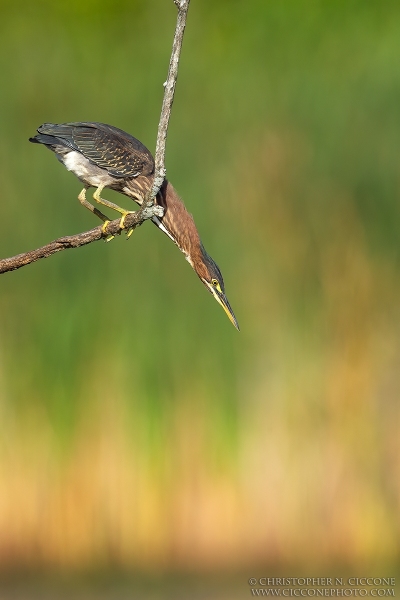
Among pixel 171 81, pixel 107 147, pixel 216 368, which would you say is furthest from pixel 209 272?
pixel 216 368

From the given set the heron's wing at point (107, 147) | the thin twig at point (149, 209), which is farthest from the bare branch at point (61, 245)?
the heron's wing at point (107, 147)

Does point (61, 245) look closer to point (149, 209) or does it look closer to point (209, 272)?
point (149, 209)

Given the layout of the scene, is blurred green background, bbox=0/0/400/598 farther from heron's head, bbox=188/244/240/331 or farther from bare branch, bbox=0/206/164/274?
bare branch, bbox=0/206/164/274

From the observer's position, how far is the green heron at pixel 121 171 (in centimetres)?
335

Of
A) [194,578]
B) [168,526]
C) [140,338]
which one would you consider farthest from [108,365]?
[194,578]

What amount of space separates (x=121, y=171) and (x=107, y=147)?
12 centimetres

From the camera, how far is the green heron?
3354 mm

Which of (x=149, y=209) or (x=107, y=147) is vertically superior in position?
(x=107, y=147)

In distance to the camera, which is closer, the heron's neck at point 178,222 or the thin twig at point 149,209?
the thin twig at point 149,209

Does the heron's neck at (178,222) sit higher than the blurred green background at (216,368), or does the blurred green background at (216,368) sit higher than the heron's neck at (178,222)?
the heron's neck at (178,222)

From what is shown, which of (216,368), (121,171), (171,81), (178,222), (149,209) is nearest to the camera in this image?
(171,81)

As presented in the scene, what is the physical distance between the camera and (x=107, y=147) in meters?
3.53

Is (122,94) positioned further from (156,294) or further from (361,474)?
(361,474)

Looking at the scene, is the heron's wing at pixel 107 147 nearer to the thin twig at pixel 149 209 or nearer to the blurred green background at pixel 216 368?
the thin twig at pixel 149 209
